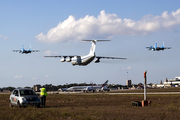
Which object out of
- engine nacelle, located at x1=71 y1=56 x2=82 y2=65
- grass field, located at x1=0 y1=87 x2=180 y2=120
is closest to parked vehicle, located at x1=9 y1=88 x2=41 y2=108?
grass field, located at x1=0 y1=87 x2=180 y2=120

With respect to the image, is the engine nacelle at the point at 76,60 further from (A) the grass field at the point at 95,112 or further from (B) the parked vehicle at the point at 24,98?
(B) the parked vehicle at the point at 24,98

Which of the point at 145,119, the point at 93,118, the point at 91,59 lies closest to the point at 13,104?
the point at 93,118

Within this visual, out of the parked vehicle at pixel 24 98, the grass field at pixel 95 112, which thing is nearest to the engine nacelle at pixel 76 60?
the grass field at pixel 95 112

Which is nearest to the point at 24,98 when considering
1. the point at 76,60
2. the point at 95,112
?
the point at 95,112

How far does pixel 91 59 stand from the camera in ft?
248

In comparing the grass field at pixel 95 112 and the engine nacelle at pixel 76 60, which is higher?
the engine nacelle at pixel 76 60

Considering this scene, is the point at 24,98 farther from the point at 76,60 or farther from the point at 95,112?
the point at 76,60

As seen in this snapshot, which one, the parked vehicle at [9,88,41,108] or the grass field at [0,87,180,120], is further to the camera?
the parked vehicle at [9,88,41,108]

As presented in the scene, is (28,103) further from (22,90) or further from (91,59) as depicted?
(91,59)

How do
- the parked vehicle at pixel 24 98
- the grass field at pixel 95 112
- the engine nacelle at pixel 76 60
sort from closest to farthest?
the grass field at pixel 95 112 → the parked vehicle at pixel 24 98 → the engine nacelle at pixel 76 60

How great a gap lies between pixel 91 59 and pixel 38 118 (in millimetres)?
57642

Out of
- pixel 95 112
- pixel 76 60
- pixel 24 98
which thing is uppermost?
pixel 76 60

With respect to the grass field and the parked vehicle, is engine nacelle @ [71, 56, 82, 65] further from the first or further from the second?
the parked vehicle

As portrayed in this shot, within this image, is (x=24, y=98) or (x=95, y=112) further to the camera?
(x=24, y=98)
